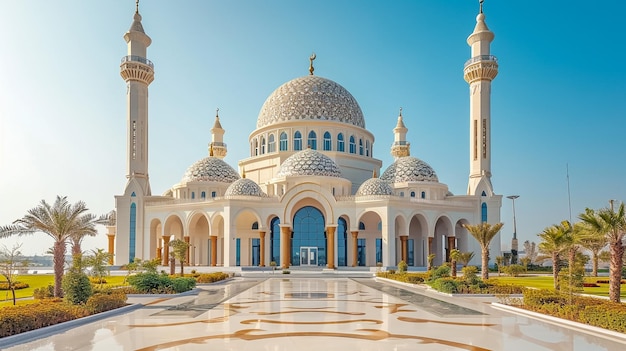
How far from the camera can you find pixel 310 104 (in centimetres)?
5303

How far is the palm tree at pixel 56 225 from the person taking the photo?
64.2 ft

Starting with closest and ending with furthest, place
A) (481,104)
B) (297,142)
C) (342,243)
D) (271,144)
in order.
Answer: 1. (342,243)
2. (481,104)
3. (297,142)
4. (271,144)

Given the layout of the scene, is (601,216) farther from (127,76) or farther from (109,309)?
(127,76)

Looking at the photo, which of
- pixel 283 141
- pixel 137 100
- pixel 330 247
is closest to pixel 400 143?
pixel 283 141

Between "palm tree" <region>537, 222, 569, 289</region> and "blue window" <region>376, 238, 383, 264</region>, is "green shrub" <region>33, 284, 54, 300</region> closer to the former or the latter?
"palm tree" <region>537, 222, 569, 289</region>

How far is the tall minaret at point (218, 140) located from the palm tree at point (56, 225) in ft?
125

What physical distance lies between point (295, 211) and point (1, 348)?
119ft

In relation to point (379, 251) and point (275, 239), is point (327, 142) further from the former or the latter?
point (379, 251)

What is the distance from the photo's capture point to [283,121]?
173ft

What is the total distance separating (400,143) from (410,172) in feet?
30.6

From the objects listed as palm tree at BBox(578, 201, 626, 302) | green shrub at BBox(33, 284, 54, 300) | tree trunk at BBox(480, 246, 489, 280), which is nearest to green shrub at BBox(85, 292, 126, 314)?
green shrub at BBox(33, 284, 54, 300)

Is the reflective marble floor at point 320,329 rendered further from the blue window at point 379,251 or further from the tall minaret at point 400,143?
the tall minaret at point 400,143

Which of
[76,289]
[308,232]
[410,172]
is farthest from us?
[410,172]

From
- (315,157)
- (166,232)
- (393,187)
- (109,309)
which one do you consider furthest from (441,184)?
(109,309)
